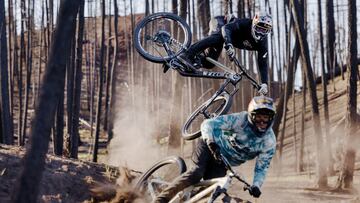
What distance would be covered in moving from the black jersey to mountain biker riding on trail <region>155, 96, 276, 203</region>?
2.37m

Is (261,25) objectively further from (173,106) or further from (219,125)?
(173,106)

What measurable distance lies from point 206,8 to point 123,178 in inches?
509

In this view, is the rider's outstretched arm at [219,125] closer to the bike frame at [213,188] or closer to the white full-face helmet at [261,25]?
the bike frame at [213,188]

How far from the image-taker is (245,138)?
6973 millimetres

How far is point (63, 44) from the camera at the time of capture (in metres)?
6.78

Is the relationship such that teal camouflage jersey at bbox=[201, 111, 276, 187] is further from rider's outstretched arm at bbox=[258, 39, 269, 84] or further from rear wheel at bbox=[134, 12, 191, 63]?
rear wheel at bbox=[134, 12, 191, 63]

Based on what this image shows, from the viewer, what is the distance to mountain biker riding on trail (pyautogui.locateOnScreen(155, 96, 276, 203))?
21.8 feet

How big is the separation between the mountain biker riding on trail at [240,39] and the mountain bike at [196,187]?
6.67 feet

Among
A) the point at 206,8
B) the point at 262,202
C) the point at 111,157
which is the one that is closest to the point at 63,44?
the point at 262,202

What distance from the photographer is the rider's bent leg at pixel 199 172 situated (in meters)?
7.55

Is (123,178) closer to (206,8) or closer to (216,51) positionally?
(216,51)

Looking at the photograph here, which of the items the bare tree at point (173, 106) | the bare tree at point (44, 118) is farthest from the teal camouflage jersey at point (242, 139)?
the bare tree at point (173, 106)

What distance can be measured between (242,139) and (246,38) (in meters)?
3.02

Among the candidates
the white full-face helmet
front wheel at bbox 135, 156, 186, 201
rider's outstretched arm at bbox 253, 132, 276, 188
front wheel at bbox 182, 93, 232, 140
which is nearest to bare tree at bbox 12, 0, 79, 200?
front wheel at bbox 135, 156, 186, 201
